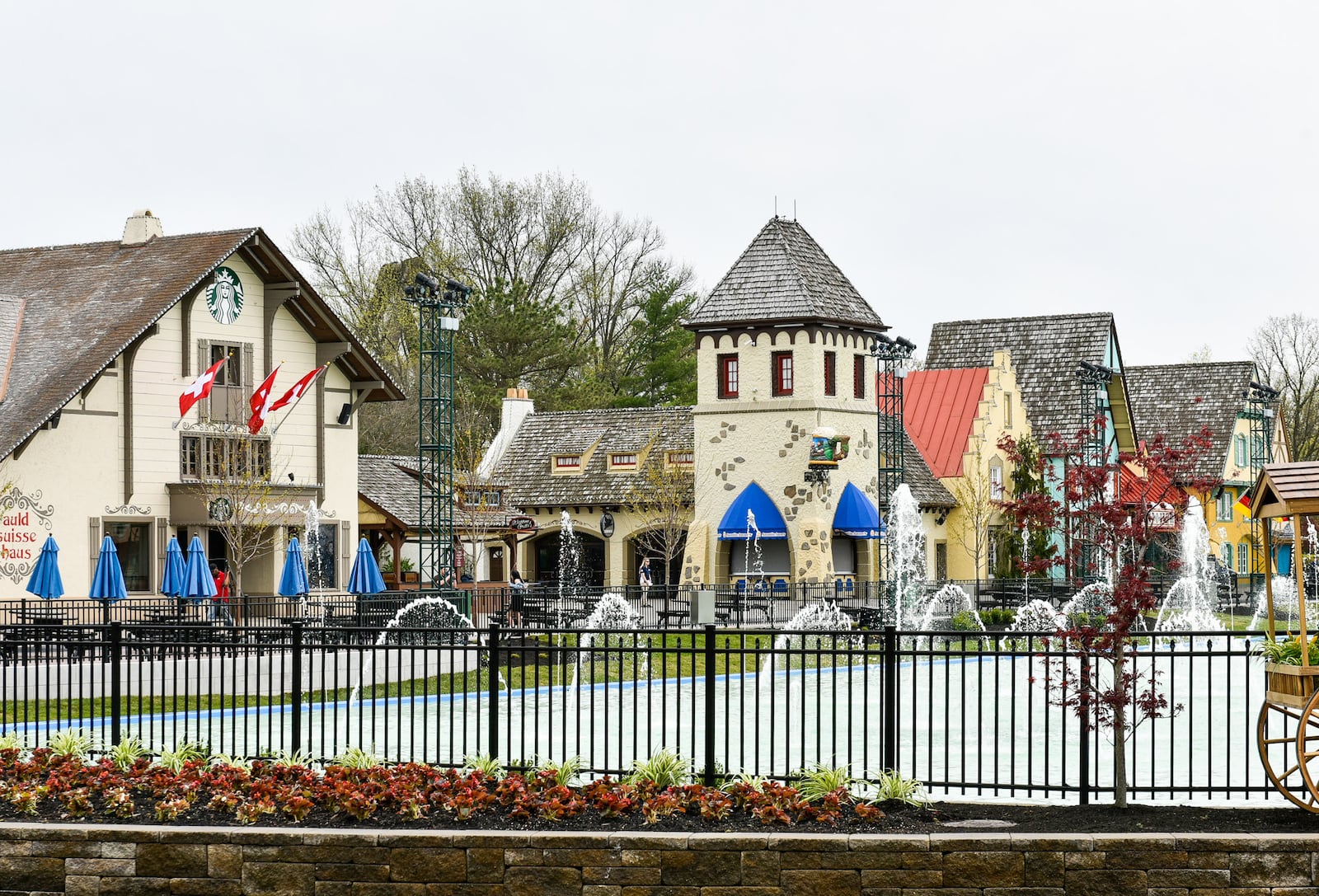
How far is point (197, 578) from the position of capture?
30328 mm

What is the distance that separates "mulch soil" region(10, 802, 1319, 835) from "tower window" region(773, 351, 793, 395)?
37866mm

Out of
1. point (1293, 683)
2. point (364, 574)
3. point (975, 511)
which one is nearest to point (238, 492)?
point (364, 574)

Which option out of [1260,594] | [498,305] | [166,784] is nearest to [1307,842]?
[166,784]

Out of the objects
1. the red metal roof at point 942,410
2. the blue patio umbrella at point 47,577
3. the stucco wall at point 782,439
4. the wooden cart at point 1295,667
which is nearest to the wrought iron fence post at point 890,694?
the wooden cart at point 1295,667

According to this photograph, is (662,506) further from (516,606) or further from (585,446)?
(516,606)

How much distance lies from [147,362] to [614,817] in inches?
1153

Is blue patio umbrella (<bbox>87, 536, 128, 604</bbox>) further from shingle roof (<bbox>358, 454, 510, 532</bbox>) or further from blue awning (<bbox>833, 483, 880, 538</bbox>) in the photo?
blue awning (<bbox>833, 483, 880, 538</bbox>)

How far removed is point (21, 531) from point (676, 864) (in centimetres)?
2819

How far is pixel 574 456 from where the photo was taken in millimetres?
57500

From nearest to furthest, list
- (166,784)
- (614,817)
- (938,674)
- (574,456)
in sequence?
(614,817) → (166,784) → (938,674) → (574,456)

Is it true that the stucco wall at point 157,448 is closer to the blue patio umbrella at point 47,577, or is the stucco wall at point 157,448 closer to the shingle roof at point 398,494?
the shingle roof at point 398,494

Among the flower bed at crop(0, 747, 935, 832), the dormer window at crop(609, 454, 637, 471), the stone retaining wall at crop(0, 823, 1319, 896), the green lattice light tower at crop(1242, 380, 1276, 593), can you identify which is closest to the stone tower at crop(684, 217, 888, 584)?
the dormer window at crop(609, 454, 637, 471)

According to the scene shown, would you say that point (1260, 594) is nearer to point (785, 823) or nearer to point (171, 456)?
point (171, 456)

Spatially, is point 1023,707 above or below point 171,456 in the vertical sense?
below
